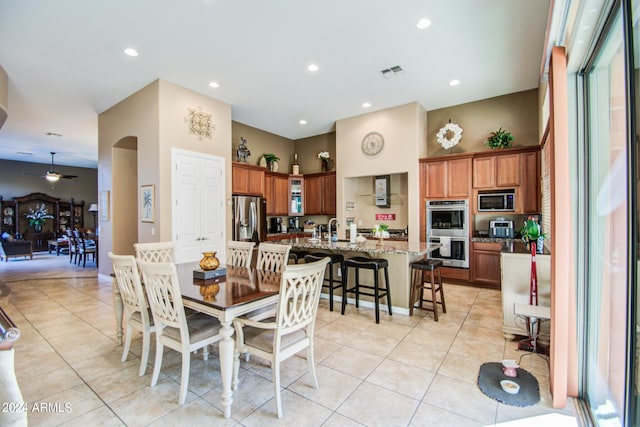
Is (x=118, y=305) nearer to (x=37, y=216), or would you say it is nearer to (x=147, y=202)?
(x=147, y=202)

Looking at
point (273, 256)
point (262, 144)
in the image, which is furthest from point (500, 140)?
point (262, 144)

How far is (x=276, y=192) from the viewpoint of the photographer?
700 cm

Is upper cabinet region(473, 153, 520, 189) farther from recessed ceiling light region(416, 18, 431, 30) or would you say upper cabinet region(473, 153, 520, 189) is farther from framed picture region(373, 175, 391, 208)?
recessed ceiling light region(416, 18, 431, 30)

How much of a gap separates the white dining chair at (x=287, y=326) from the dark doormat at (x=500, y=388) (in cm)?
130

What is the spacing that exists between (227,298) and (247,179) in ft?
14.1

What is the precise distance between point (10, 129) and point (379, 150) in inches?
329

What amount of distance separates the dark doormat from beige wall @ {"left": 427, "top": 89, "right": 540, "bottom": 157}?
4076 mm

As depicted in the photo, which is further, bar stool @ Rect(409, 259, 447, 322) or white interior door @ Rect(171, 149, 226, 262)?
white interior door @ Rect(171, 149, 226, 262)

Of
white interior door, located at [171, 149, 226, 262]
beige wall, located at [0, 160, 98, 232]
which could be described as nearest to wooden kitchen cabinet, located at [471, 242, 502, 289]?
white interior door, located at [171, 149, 226, 262]

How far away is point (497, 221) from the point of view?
5109mm

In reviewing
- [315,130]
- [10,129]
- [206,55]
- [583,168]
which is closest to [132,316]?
[206,55]

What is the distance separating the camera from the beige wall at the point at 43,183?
1061cm

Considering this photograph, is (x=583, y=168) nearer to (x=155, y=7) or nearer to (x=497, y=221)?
(x=497, y=221)

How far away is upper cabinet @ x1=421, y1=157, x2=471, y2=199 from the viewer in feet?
17.4
